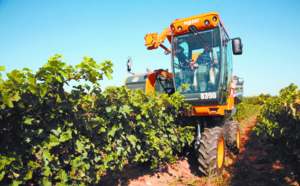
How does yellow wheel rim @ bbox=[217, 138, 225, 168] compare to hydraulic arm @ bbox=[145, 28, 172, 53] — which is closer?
yellow wheel rim @ bbox=[217, 138, 225, 168]

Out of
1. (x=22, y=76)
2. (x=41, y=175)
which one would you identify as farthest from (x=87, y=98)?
(x=41, y=175)

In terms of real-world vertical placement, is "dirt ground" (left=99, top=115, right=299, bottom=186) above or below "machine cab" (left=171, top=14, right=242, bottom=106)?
below

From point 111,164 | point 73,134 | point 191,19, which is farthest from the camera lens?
point 191,19

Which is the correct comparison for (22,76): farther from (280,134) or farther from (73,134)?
(280,134)

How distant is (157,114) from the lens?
4133 mm

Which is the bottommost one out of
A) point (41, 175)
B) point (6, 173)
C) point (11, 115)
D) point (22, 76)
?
point (41, 175)

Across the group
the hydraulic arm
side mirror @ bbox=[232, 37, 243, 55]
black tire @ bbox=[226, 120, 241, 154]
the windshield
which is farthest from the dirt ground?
the hydraulic arm

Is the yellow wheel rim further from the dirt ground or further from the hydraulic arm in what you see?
the hydraulic arm

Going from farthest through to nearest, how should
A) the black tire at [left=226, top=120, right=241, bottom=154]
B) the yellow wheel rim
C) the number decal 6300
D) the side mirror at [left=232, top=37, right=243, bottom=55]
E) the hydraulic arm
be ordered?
the black tire at [left=226, top=120, right=241, bottom=154] < the hydraulic arm < the side mirror at [left=232, top=37, right=243, bottom=55] < the yellow wheel rim < the number decal 6300

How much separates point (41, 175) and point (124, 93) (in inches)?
61.7

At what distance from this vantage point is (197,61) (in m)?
4.87

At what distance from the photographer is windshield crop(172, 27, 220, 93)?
15.3 ft

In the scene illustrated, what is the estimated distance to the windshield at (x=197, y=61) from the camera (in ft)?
15.3

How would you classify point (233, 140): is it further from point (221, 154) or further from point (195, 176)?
point (195, 176)
